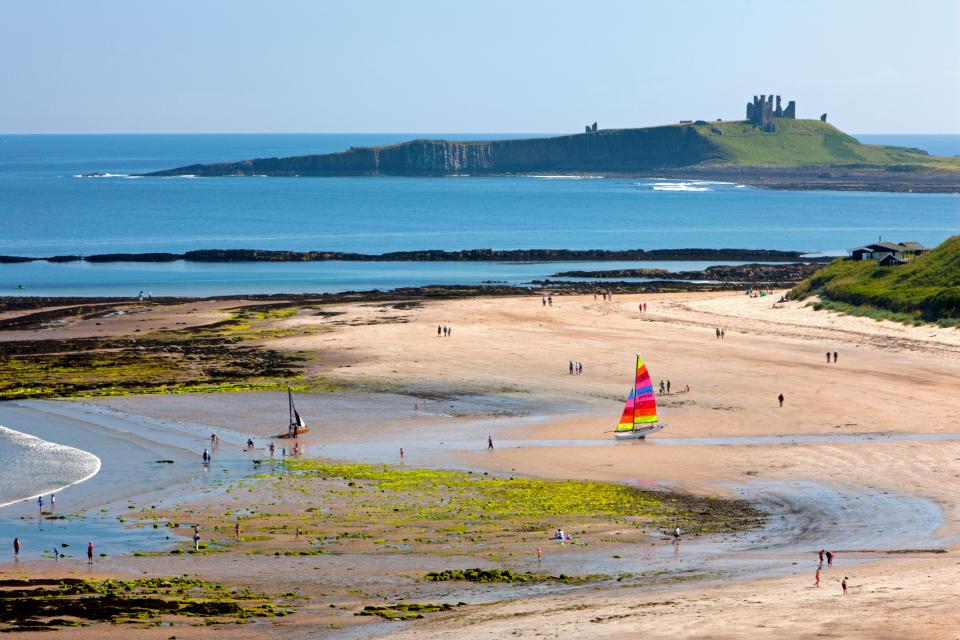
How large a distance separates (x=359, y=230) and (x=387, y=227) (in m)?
4.49

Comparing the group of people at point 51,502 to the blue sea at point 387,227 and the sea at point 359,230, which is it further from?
the blue sea at point 387,227

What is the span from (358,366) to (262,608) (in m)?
30.8

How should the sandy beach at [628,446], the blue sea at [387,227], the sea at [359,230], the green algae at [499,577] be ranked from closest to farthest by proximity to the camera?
the sandy beach at [628,446]
the green algae at [499,577]
the sea at [359,230]
the blue sea at [387,227]

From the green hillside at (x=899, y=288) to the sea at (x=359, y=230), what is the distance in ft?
83.5

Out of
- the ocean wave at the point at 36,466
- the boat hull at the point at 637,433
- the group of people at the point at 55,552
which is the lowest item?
the ocean wave at the point at 36,466

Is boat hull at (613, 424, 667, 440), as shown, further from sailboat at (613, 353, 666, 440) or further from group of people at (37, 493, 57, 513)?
group of people at (37, 493, 57, 513)

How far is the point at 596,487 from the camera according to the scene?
35719 mm

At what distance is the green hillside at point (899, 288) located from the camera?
63094mm

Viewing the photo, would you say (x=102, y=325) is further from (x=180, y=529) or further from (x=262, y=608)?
(x=262, y=608)

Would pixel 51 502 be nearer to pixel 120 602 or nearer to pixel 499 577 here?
pixel 120 602

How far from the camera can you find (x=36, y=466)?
127 ft

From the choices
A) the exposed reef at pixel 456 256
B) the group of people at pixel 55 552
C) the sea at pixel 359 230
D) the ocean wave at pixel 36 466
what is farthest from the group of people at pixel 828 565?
the exposed reef at pixel 456 256

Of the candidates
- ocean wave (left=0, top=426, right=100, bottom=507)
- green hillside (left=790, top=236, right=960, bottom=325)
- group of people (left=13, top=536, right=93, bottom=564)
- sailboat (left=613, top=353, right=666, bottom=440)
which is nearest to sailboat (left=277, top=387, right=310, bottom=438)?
ocean wave (left=0, top=426, right=100, bottom=507)

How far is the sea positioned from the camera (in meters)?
90.0
